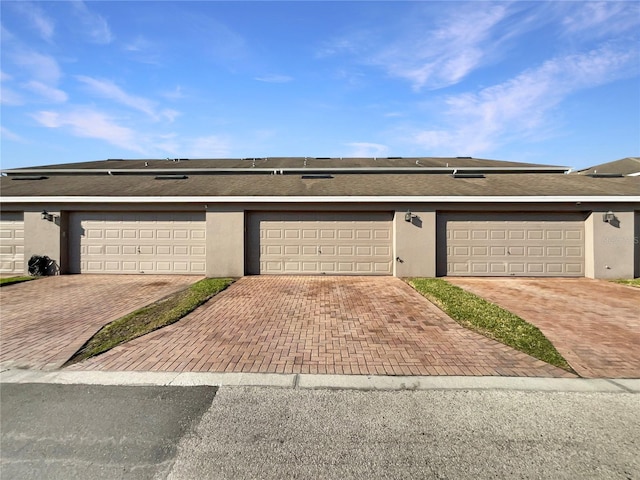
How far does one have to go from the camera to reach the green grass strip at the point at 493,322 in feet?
A: 14.6

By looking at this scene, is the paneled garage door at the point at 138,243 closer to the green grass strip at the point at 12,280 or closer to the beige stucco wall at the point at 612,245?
the green grass strip at the point at 12,280

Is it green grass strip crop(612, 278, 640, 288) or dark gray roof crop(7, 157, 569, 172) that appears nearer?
green grass strip crop(612, 278, 640, 288)

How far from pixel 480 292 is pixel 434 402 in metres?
6.05

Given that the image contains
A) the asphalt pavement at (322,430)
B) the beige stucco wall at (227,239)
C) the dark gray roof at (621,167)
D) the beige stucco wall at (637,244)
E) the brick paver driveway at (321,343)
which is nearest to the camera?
the asphalt pavement at (322,430)

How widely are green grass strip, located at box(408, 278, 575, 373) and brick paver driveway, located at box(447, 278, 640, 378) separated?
20cm

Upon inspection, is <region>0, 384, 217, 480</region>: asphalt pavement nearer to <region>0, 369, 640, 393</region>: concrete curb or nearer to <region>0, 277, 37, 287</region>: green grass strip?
<region>0, 369, 640, 393</region>: concrete curb

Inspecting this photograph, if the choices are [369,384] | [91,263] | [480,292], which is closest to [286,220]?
[480,292]

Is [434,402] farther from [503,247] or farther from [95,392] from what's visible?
[503,247]

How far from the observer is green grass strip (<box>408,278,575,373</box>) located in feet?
14.6

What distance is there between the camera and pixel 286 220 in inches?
433

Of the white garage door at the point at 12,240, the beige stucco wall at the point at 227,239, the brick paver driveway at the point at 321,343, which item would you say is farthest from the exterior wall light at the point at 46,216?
the brick paver driveway at the point at 321,343

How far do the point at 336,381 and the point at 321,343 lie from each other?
1186mm

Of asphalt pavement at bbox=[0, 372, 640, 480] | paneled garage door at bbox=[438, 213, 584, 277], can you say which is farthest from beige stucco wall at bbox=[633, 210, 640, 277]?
asphalt pavement at bbox=[0, 372, 640, 480]

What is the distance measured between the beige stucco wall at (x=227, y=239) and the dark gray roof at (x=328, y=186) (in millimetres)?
765
